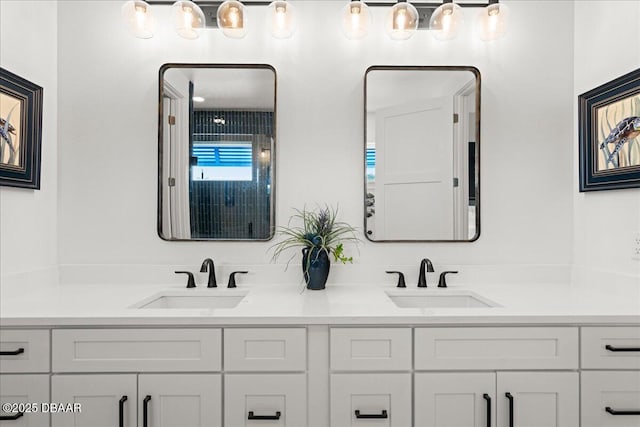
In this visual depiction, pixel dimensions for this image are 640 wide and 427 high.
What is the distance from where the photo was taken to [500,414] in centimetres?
135

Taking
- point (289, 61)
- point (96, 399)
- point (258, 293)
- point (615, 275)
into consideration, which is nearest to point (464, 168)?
point (615, 275)

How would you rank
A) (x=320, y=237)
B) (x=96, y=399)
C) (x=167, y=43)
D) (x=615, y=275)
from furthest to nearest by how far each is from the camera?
(x=167, y=43) → (x=320, y=237) → (x=615, y=275) → (x=96, y=399)

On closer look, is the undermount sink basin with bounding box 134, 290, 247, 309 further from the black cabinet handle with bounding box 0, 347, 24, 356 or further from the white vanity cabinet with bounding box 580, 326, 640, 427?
the white vanity cabinet with bounding box 580, 326, 640, 427

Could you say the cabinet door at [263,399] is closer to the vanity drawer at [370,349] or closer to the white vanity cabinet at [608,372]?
the vanity drawer at [370,349]

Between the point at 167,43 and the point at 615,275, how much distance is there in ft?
7.39

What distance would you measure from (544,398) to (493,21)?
158cm

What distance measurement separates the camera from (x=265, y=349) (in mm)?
1349

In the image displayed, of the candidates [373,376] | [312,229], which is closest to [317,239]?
[312,229]

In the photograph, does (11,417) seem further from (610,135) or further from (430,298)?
(610,135)

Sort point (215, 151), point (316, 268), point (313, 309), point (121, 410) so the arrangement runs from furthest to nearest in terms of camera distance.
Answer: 1. point (215, 151)
2. point (316, 268)
3. point (313, 309)
4. point (121, 410)

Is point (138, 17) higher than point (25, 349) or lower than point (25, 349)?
higher

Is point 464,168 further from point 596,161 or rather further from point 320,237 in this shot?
point 320,237

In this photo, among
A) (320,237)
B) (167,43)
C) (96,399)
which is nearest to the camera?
(96,399)

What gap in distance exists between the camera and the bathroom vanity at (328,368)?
133 cm
